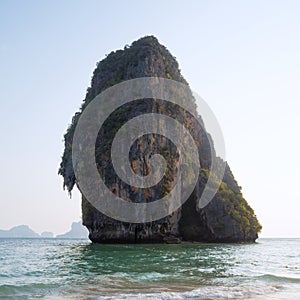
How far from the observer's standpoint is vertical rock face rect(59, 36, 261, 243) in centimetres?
3881

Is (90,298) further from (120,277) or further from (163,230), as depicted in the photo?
(163,230)

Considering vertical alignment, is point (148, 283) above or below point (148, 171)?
below

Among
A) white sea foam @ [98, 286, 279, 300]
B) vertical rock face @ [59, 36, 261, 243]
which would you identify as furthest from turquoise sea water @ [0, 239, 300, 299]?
vertical rock face @ [59, 36, 261, 243]

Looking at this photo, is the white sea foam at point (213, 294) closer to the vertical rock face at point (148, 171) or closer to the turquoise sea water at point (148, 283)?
the turquoise sea water at point (148, 283)

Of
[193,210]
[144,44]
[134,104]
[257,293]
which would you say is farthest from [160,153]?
[257,293]

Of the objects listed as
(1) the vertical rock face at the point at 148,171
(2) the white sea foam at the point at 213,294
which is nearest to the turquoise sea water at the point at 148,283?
(2) the white sea foam at the point at 213,294

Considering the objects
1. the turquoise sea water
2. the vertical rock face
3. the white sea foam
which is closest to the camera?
the white sea foam

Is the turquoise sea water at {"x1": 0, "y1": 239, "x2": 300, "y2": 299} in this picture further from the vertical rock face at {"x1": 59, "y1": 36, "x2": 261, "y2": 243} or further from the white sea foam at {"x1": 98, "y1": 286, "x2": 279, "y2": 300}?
the vertical rock face at {"x1": 59, "y1": 36, "x2": 261, "y2": 243}

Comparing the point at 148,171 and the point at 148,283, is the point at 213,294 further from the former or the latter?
the point at 148,171

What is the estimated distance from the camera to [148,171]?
40.2 m

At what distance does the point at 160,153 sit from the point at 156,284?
31.0 metres

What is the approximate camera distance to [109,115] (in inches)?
1737

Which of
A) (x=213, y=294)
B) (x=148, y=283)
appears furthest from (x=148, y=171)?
(x=213, y=294)

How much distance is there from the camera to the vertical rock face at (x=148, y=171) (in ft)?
127
